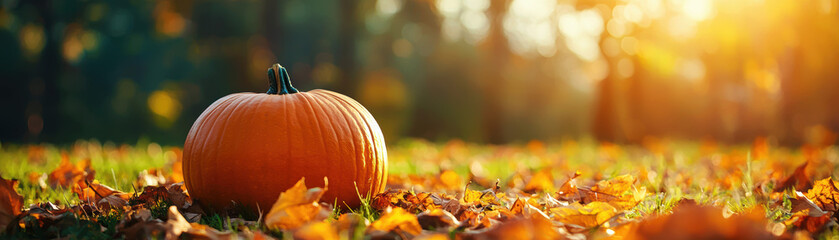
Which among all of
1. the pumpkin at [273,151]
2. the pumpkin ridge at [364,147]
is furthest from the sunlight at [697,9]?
the pumpkin at [273,151]

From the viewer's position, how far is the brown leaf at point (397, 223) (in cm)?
155

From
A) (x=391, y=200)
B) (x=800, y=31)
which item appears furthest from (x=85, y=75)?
(x=800, y=31)

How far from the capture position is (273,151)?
208 centimetres

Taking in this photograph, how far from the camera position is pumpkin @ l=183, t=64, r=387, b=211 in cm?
208

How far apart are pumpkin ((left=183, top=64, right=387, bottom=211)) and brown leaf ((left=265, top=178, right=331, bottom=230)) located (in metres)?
0.46

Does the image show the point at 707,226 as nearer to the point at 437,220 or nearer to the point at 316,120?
the point at 437,220

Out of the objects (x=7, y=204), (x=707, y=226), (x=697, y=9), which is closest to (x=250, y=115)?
(x=7, y=204)

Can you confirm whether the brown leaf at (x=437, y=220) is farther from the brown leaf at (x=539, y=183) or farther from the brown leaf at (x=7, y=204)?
the brown leaf at (x=539, y=183)

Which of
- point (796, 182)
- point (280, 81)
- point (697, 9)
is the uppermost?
point (697, 9)

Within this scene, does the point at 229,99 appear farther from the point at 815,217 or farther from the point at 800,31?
the point at 800,31

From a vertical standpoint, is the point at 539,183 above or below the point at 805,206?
below

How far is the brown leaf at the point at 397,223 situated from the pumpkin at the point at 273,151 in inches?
21.2

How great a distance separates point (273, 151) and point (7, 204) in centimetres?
81

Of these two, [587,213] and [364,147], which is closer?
[587,213]
